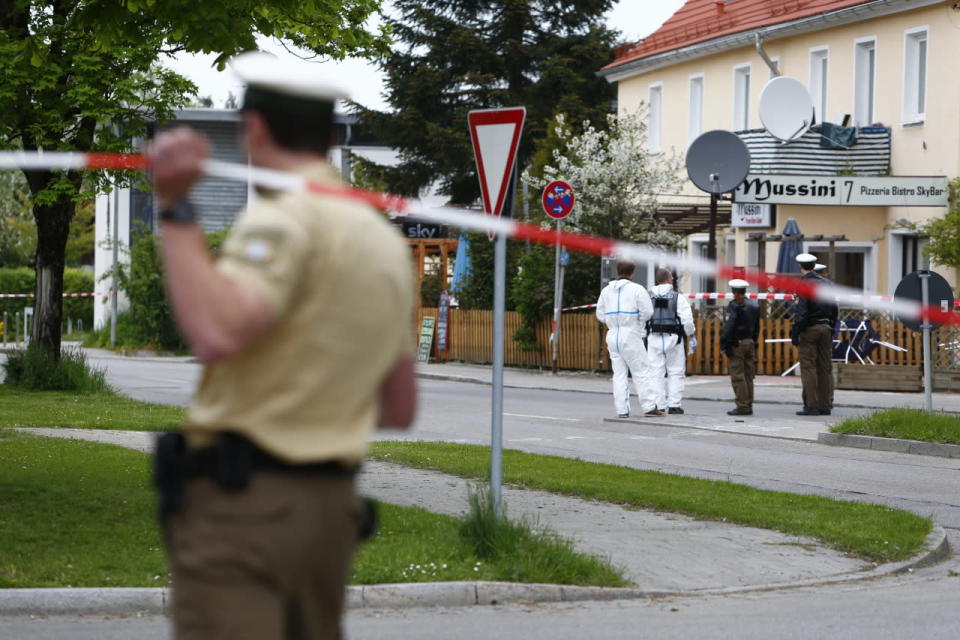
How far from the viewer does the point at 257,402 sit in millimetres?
3334

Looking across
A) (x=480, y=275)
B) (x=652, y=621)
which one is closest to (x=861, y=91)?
(x=480, y=275)

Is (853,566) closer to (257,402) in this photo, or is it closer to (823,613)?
(823,613)

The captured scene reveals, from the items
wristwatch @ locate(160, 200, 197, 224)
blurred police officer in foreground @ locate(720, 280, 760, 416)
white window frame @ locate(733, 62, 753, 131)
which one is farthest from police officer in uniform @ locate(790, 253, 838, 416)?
white window frame @ locate(733, 62, 753, 131)

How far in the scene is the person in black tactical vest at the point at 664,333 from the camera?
19.1 meters

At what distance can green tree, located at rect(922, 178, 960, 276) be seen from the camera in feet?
87.6

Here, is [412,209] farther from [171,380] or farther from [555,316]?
[555,316]

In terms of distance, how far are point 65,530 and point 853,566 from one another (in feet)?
15.0

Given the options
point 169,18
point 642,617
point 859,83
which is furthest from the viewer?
point 859,83

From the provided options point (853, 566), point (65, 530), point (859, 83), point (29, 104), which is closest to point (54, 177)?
point (29, 104)

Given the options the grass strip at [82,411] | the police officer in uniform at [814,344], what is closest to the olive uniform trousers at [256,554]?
the grass strip at [82,411]

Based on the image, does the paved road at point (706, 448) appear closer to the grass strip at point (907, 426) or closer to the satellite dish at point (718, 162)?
the grass strip at point (907, 426)

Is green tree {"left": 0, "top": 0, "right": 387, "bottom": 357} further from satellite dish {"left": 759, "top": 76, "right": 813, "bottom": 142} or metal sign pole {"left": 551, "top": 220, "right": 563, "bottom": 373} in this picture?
satellite dish {"left": 759, "top": 76, "right": 813, "bottom": 142}

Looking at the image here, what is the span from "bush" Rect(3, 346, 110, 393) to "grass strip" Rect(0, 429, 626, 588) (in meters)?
11.9

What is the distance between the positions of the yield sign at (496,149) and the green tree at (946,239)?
19.4 meters
